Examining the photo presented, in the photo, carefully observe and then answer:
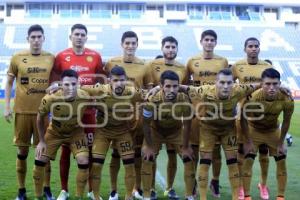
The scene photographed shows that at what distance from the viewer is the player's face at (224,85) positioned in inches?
219

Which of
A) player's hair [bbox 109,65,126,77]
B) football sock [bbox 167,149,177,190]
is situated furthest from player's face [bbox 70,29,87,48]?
football sock [bbox 167,149,177,190]

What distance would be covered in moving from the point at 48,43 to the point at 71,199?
32.5 metres

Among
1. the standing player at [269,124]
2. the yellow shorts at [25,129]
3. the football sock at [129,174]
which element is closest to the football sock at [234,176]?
the standing player at [269,124]

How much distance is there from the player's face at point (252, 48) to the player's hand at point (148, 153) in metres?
1.80

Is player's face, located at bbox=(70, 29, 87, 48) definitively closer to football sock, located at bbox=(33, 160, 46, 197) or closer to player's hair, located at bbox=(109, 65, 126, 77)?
player's hair, located at bbox=(109, 65, 126, 77)

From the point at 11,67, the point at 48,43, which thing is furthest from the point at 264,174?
the point at 48,43

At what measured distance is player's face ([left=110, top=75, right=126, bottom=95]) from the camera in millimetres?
5652

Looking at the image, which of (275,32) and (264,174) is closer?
(264,174)

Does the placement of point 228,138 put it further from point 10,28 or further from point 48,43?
point 10,28

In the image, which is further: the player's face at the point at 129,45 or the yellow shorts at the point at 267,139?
the player's face at the point at 129,45

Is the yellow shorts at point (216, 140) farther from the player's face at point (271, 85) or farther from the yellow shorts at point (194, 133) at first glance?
the player's face at point (271, 85)

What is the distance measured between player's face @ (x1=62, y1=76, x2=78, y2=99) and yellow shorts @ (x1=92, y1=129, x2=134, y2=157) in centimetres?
56

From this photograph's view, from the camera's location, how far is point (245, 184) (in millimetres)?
5945

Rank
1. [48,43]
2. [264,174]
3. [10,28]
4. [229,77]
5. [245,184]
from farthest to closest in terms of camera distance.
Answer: [10,28]
[48,43]
[264,174]
[245,184]
[229,77]
